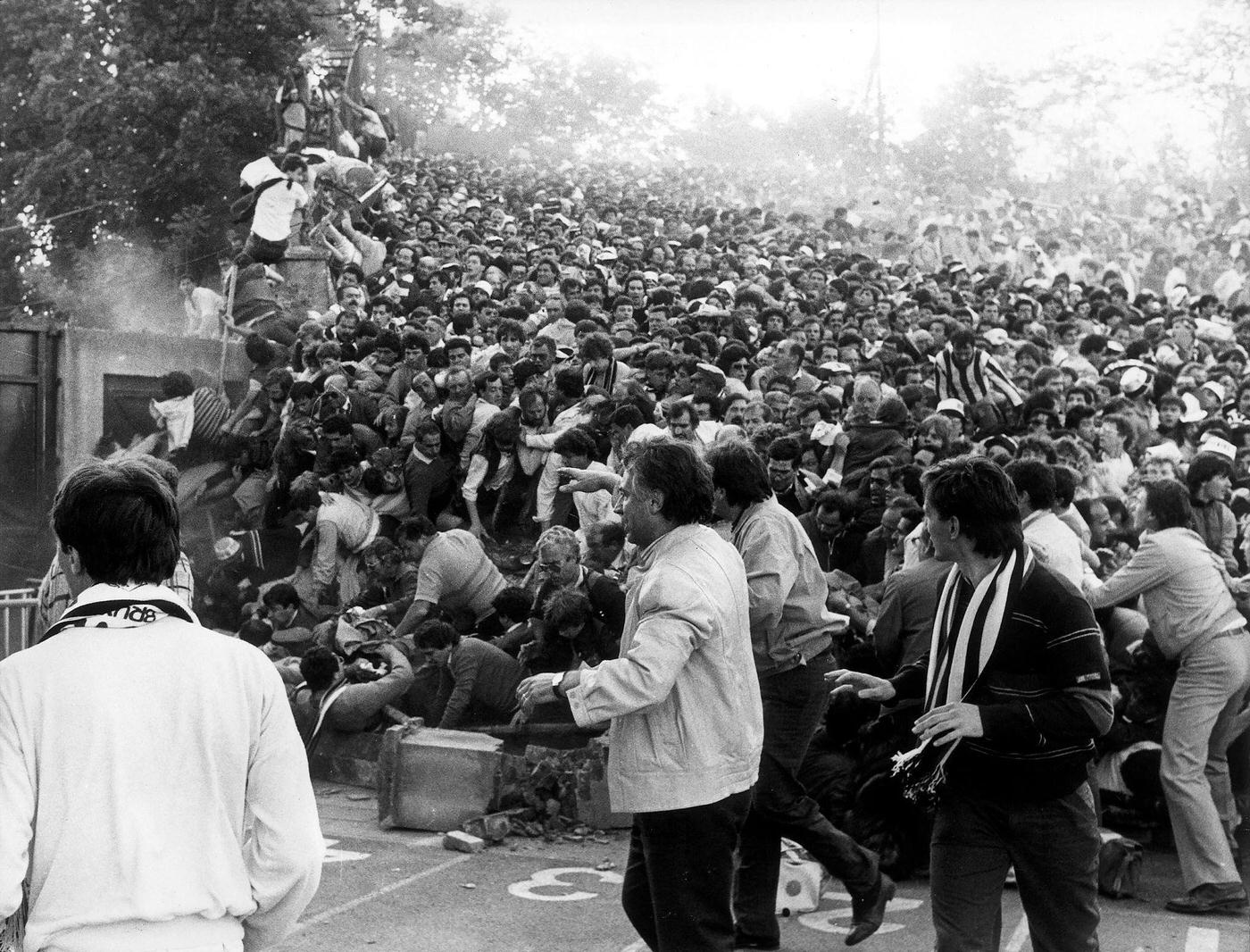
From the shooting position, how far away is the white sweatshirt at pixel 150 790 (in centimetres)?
218

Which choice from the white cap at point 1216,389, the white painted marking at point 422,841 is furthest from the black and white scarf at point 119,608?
the white cap at point 1216,389

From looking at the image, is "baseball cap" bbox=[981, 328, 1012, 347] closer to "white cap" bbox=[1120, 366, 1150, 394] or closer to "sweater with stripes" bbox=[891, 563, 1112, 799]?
"white cap" bbox=[1120, 366, 1150, 394]

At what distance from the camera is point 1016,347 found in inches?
486

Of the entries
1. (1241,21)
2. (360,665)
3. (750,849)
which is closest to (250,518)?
(360,665)

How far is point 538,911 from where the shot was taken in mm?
5586

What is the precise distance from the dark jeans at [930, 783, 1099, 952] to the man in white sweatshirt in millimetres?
1882

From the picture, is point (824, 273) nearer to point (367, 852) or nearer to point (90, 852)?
point (367, 852)

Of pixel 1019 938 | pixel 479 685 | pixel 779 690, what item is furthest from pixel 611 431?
pixel 1019 938

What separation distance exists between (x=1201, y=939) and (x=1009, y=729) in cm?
230

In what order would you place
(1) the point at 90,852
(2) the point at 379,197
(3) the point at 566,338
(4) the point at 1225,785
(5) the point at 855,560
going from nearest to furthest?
(1) the point at 90,852 < (4) the point at 1225,785 < (5) the point at 855,560 < (3) the point at 566,338 < (2) the point at 379,197

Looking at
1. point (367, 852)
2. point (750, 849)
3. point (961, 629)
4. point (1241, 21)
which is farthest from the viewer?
point (1241, 21)

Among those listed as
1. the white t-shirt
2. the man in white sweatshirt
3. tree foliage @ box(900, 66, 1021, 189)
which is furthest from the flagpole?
the man in white sweatshirt

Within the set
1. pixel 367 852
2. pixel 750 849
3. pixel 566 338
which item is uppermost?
pixel 566 338

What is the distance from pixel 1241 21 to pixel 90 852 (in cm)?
1790
